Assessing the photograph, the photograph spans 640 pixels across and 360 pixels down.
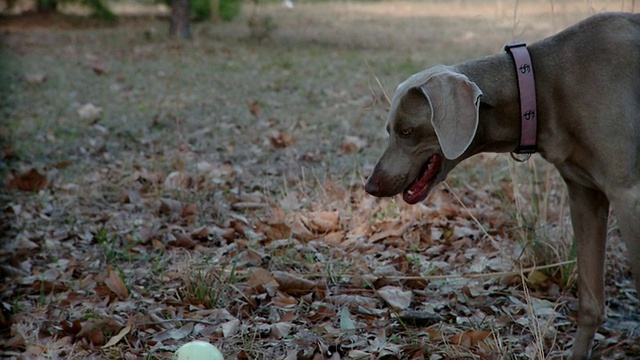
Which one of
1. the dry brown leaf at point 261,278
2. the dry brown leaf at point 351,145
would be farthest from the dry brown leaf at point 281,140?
the dry brown leaf at point 261,278

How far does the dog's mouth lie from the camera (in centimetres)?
336

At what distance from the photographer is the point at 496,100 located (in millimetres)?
3318

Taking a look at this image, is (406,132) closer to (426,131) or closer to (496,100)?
(426,131)

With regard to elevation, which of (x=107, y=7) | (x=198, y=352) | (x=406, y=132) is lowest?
(x=107, y=7)

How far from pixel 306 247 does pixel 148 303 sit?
977 millimetres

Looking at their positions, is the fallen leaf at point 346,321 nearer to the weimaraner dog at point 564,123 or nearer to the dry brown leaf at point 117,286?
the weimaraner dog at point 564,123

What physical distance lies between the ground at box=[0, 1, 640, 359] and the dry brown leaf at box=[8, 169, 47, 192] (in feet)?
0.05

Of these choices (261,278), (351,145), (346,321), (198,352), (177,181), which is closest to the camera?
(198,352)

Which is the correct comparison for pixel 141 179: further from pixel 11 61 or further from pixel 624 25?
pixel 11 61

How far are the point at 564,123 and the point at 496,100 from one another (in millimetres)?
283

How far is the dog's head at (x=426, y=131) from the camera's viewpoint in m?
3.09

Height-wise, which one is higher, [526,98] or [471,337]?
[526,98]

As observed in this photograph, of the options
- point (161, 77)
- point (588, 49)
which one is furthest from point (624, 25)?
point (161, 77)

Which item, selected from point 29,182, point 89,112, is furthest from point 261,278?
point 89,112
